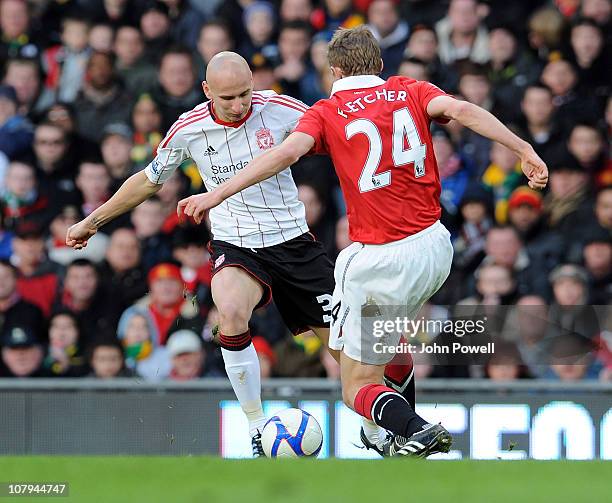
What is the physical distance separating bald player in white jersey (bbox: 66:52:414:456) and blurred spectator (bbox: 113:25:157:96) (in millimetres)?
4466

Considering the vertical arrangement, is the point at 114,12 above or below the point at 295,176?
above

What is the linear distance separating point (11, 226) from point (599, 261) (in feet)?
16.3

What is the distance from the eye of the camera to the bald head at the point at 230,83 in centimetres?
764

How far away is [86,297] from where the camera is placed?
11.4 meters

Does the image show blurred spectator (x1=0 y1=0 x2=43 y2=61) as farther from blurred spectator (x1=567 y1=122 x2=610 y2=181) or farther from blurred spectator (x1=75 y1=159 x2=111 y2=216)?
blurred spectator (x1=567 y1=122 x2=610 y2=181)

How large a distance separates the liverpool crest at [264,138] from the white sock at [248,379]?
45.3 inches

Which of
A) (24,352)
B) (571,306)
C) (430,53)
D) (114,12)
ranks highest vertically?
(114,12)

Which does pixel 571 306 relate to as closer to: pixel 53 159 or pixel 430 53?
pixel 430 53

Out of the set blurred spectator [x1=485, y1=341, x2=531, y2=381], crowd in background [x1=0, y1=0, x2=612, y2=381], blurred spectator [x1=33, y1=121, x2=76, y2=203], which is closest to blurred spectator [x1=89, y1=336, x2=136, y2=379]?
crowd in background [x1=0, y1=0, x2=612, y2=381]

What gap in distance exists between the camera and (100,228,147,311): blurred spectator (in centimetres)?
1138

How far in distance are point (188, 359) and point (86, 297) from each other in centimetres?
112

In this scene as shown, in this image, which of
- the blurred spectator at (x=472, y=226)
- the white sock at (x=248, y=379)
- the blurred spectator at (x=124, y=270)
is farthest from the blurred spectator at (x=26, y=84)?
the white sock at (x=248, y=379)

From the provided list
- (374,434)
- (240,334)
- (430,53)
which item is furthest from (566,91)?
(240,334)

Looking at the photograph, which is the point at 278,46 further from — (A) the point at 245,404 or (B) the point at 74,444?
(A) the point at 245,404
